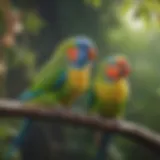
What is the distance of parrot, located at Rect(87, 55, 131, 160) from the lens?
3.92 feet

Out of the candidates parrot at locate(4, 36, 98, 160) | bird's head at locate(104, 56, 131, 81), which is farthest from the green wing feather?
bird's head at locate(104, 56, 131, 81)

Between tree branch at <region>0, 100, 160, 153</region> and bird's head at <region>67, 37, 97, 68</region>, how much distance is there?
0.12 m

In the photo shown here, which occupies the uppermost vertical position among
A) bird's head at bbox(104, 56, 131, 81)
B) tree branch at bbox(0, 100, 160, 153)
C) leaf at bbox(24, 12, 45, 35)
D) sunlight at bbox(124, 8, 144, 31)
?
sunlight at bbox(124, 8, 144, 31)

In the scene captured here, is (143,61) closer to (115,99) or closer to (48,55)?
(115,99)

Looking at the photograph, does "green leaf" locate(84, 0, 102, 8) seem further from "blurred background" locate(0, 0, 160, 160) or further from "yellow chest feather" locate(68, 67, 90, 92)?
"yellow chest feather" locate(68, 67, 90, 92)

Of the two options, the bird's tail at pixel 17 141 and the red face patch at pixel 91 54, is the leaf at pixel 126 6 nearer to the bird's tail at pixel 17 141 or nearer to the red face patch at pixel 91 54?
the red face patch at pixel 91 54

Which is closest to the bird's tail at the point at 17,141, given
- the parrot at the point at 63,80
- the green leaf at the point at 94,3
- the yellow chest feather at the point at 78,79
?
the parrot at the point at 63,80

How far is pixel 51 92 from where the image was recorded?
3.91ft

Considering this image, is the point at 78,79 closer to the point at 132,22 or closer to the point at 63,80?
the point at 63,80

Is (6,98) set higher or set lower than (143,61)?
lower

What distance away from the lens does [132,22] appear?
Result: 1.26 metres

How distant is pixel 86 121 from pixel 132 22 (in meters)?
0.28

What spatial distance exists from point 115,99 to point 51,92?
0.15 metres

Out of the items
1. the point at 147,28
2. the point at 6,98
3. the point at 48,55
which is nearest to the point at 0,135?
the point at 6,98
